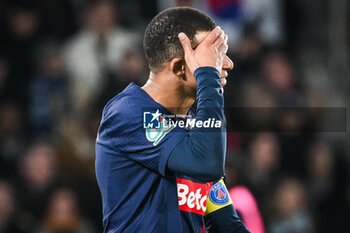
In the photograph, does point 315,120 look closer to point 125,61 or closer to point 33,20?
point 125,61

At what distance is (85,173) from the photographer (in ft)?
16.7

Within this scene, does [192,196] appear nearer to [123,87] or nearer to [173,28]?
[173,28]

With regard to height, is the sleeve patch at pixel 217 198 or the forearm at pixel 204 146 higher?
the forearm at pixel 204 146

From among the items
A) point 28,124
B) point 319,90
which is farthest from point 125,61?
point 319,90

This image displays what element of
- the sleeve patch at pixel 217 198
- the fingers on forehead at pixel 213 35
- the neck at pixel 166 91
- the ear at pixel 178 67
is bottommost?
the sleeve patch at pixel 217 198

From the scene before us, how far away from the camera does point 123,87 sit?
211 inches

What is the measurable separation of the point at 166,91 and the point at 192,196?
413mm

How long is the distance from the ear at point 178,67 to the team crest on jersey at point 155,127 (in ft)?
0.60

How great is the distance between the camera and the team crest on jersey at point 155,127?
6.95 feet

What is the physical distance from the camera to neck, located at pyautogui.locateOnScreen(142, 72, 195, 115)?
7.47ft

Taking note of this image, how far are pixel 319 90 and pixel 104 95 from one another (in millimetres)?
2312

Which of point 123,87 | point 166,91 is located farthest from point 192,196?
point 123,87

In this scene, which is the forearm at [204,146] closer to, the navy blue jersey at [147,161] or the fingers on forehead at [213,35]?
the navy blue jersey at [147,161]

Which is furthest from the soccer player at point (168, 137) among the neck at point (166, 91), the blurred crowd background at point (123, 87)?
the blurred crowd background at point (123, 87)
